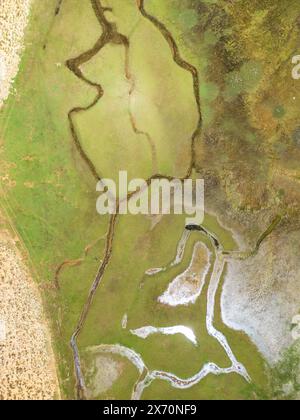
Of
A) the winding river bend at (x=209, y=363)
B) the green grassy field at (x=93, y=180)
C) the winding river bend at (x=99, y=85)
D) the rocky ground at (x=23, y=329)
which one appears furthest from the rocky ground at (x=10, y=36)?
the winding river bend at (x=209, y=363)

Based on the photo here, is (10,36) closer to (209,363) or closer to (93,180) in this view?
(93,180)

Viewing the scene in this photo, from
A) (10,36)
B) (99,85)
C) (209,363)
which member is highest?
(10,36)

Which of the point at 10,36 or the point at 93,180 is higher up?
the point at 10,36

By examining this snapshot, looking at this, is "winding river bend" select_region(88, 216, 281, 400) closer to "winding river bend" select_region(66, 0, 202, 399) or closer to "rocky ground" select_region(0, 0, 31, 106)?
"winding river bend" select_region(66, 0, 202, 399)

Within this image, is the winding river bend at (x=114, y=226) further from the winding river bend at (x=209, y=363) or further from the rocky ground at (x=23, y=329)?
the rocky ground at (x=23, y=329)

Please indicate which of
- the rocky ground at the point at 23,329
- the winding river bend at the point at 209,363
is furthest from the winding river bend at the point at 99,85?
the winding river bend at the point at 209,363

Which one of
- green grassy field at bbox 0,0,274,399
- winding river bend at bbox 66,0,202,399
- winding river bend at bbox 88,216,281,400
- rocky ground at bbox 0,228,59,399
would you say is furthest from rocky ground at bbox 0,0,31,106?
winding river bend at bbox 88,216,281,400

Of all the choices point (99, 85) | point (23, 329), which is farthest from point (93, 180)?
point (23, 329)

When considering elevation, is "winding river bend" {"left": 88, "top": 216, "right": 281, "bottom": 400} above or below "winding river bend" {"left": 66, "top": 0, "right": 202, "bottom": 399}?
below

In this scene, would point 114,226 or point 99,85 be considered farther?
point 114,226

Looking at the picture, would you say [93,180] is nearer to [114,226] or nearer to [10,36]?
[114,226]

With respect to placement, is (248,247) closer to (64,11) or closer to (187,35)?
(187,35)

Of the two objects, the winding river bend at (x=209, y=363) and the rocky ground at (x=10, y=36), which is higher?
the rocky ground at (x=10, y=36)
